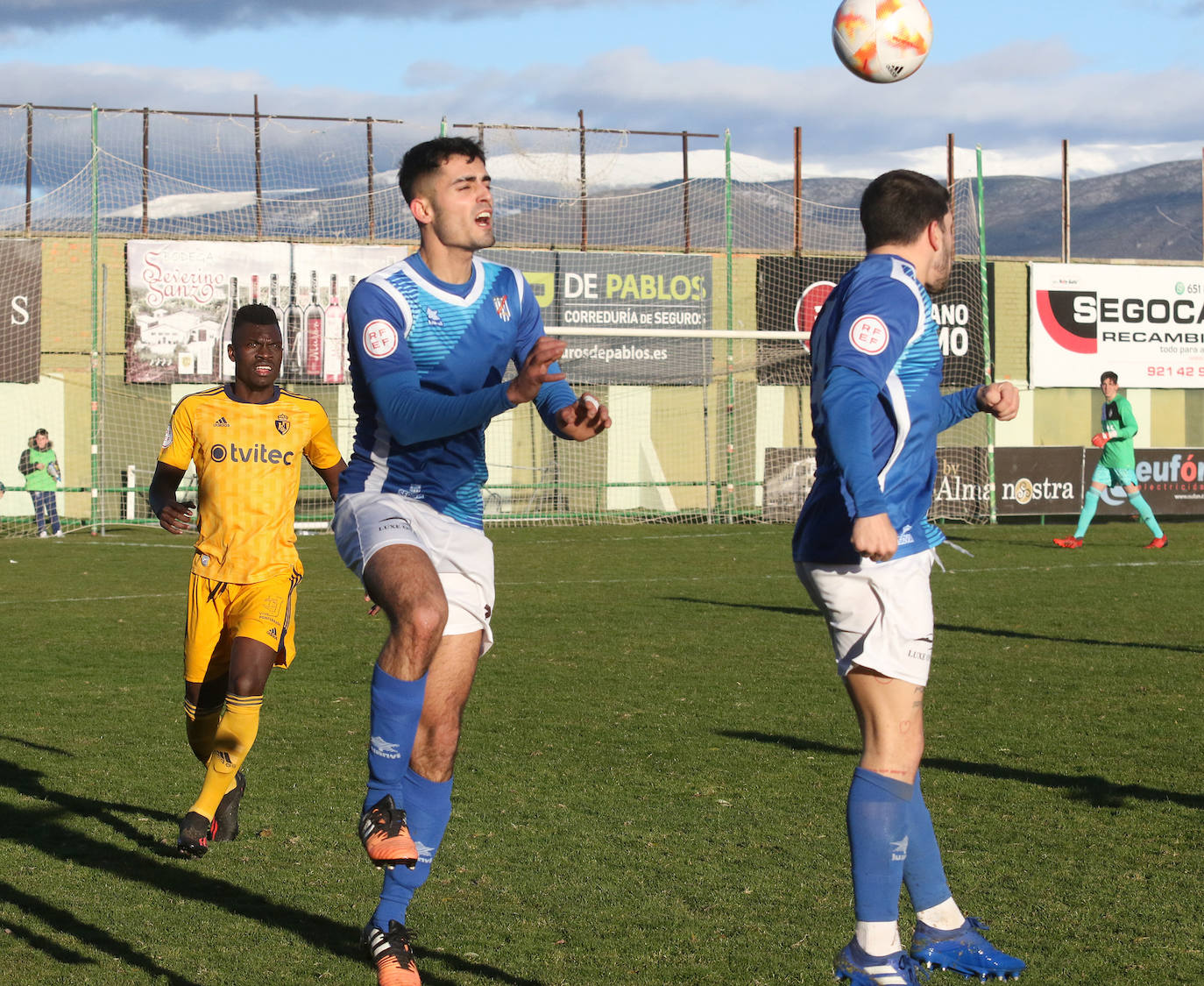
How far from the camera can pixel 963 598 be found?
13992mm

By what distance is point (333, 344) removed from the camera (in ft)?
88.5

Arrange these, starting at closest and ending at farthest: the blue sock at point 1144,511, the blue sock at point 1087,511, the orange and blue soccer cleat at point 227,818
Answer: the orange and blue soccer cleat at point 227,818 < the blue sock at point 1144,511 < the blue sock at point 1087,511

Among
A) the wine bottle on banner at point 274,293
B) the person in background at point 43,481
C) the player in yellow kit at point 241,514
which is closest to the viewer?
the player in yellow kit at point 241,514

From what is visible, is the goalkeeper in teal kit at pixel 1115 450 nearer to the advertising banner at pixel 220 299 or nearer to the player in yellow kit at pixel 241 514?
the advertising banner at pixel 220 299

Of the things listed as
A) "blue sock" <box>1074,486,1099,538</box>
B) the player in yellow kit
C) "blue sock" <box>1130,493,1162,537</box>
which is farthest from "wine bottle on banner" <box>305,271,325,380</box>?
the player in yellow kit

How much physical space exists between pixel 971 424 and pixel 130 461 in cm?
1753

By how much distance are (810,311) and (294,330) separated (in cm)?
1051

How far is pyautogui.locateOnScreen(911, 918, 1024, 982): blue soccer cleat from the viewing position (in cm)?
377

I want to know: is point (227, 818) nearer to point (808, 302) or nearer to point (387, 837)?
point (387, 837)

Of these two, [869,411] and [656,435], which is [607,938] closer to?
[869,411]

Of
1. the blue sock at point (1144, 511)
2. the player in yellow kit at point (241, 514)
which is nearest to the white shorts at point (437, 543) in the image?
the player in yellow kit at point (241, 514)

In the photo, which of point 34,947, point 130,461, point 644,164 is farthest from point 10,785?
point 644,164

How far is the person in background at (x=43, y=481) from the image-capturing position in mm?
23734

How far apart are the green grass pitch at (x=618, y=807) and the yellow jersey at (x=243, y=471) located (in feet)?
3.46
